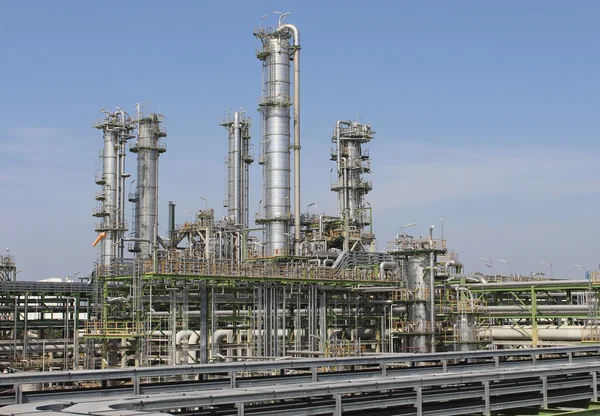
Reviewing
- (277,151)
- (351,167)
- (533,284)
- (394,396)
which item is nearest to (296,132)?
(277,151)

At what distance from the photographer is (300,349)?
4647 cm

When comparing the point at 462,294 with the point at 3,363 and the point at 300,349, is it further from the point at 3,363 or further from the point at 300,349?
the point at 3,363

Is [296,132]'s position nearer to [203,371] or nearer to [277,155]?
[277,155]

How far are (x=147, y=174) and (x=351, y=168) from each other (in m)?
15.1

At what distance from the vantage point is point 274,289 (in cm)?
4491

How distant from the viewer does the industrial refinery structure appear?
43219 millimetres

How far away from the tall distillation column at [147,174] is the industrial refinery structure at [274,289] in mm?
89

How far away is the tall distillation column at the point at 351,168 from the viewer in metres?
63.0

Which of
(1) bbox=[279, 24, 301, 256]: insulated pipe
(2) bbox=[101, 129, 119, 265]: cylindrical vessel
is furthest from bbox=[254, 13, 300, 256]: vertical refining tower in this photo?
(2) bbox=[101, 129, 119, 265]: cylindrical vessel

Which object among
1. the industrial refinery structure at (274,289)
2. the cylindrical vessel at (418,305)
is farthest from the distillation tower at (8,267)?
the cylindrical vessel at (418,305)

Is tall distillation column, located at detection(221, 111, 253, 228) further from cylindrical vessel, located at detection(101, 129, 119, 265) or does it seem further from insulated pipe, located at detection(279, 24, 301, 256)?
insulated pipe, located at detection(279, 24, 301, 256)

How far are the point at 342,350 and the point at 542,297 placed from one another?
17.5m

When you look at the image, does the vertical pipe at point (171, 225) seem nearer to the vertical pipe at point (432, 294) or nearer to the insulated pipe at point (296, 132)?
the insulated pipe at point (296, 132)

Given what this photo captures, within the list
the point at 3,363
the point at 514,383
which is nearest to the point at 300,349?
the point at 3,363
